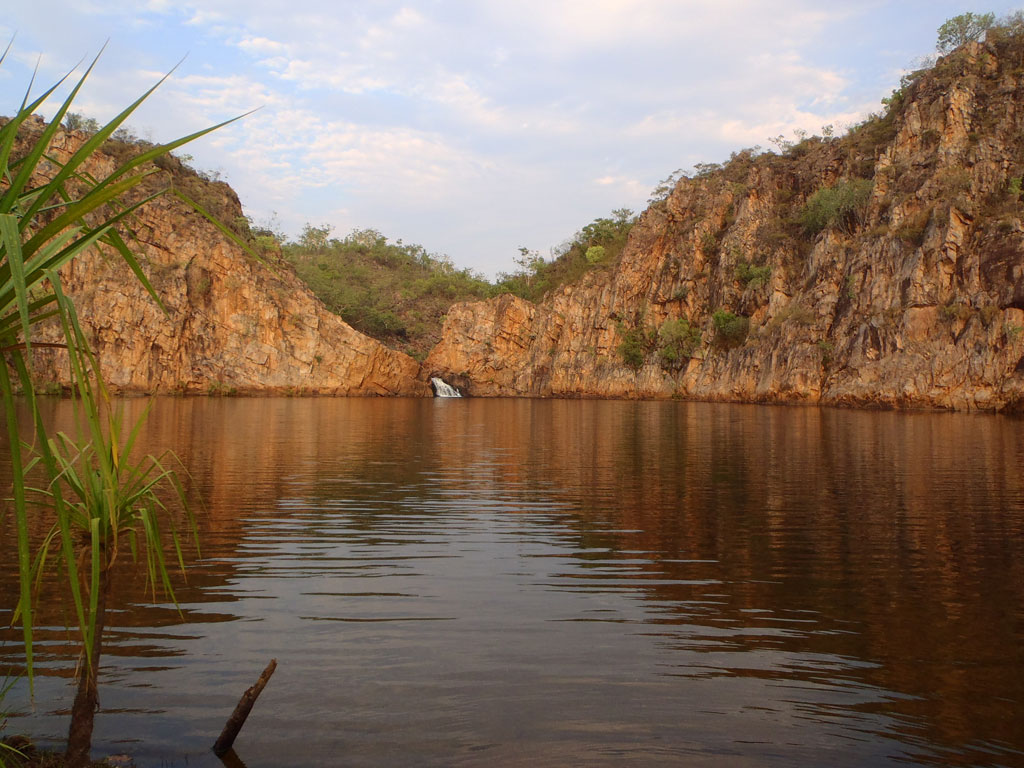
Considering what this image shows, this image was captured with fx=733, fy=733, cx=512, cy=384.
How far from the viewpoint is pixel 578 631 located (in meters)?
6.99

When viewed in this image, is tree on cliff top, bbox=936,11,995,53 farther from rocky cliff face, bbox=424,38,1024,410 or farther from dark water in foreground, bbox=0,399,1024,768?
dark water in foreground, bbox=0,399,1024,768

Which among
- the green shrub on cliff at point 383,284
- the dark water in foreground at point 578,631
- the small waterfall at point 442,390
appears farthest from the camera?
the green shrub on cliff at point 383,284

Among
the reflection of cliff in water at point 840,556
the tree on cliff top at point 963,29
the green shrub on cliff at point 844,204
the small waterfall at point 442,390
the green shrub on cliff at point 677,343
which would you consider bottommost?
the reflection of cliff in water at point 840,556

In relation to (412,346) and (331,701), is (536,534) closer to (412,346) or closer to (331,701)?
(331,701)

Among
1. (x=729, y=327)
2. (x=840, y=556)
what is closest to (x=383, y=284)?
(x=729, y=327)

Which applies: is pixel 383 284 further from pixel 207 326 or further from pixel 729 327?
pixel 729 327

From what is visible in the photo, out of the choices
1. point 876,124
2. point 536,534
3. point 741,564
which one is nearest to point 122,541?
point 536,534

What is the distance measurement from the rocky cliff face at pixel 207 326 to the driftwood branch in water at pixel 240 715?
242 feet

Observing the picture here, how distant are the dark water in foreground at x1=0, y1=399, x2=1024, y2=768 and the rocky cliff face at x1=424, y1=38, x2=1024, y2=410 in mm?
41719

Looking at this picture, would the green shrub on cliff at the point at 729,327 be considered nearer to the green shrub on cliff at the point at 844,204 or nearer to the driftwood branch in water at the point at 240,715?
the green shrub on cliff at the point at 844,204

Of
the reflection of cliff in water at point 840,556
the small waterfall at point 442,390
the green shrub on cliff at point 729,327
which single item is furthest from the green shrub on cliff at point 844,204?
the reflection of cliff in water at point 840,556

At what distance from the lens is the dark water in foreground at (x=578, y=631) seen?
487 cm

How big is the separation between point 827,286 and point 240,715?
2710 inches

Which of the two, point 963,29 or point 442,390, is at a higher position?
point 963,29
